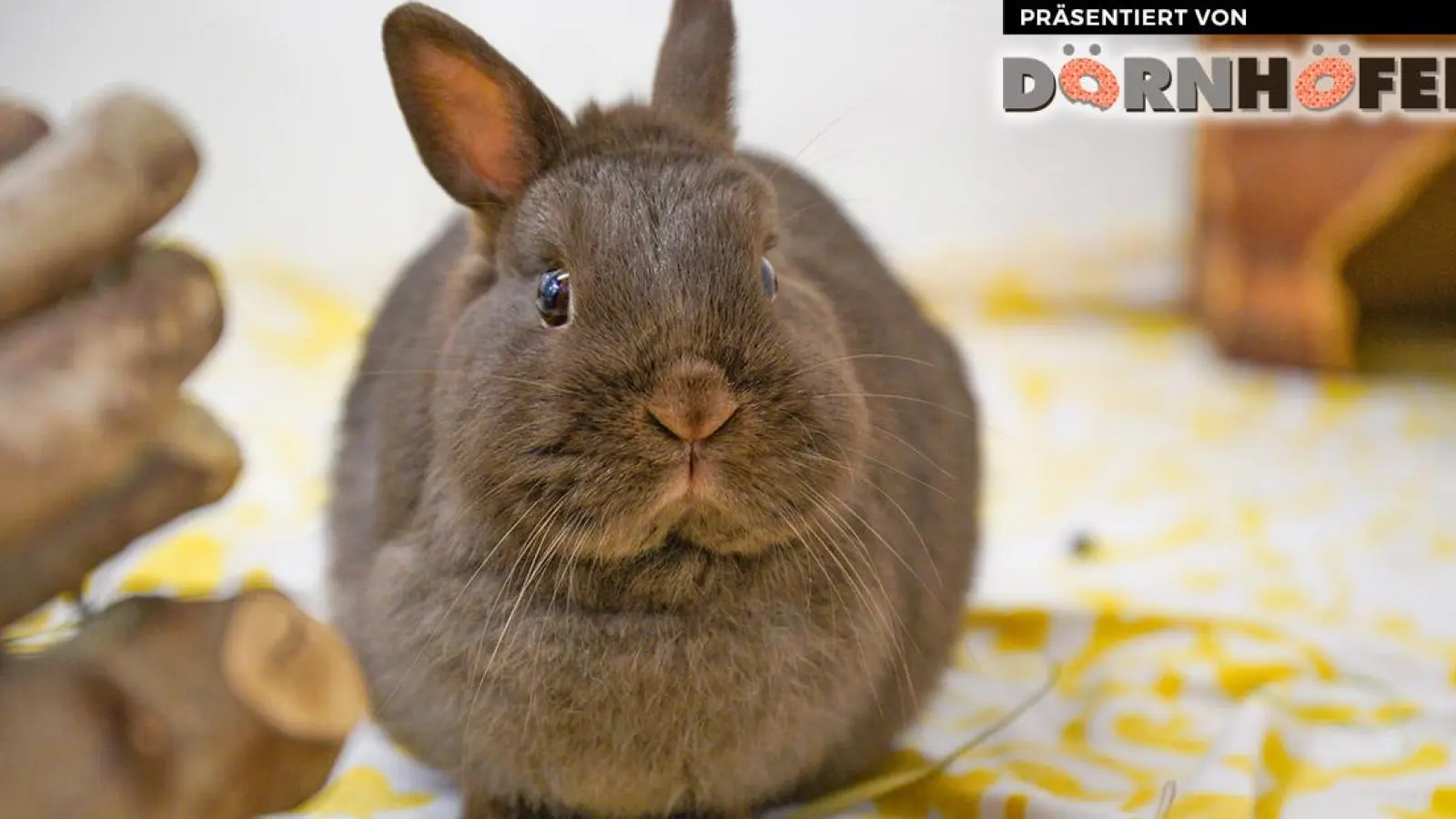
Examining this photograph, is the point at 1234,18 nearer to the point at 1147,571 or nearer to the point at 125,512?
the point at 1147,571

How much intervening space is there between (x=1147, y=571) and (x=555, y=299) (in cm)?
136

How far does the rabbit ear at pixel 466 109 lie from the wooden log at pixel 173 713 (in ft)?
1.85

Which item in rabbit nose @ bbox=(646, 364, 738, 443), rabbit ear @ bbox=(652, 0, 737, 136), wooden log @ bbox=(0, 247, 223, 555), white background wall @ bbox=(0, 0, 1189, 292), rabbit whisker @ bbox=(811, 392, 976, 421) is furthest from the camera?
white background wall @ bbox=(0, 0, 1189, 292)

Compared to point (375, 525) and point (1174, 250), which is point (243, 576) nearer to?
point (375, 525)

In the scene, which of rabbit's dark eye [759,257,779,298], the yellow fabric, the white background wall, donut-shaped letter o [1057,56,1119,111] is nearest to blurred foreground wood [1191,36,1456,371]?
the yellow fabric

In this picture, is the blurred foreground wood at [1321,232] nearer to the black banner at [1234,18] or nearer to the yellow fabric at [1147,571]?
the yellow fabric at [1147,571]

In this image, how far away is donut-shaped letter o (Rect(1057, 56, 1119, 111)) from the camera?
1.90m

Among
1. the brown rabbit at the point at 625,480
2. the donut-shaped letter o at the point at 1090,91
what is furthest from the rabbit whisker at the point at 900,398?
the donut-shaped letter o at the point at 1090,91

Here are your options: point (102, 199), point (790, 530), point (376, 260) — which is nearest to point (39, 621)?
point (102, 199)

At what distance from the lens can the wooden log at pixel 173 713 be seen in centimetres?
84

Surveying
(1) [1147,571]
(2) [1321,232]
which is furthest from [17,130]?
(2) [1321,232]

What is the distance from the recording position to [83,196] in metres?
0.84

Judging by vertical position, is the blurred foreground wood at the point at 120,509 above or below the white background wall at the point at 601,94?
below

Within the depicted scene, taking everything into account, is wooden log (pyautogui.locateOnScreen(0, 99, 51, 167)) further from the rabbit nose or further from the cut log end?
the rabbit nose
